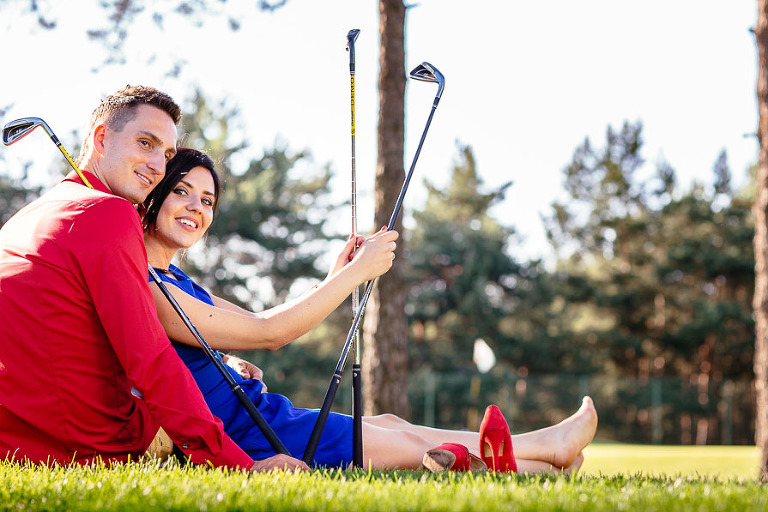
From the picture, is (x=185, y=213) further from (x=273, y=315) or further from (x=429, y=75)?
(x=429, y=75)

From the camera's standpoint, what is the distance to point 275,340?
2705 millimetres

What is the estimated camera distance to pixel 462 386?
2289cm

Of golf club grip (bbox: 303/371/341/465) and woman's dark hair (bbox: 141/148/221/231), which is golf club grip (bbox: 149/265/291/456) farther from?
woman's dark hair (bbox: 141/148/221/231)

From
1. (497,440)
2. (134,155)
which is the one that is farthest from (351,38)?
(497,440)

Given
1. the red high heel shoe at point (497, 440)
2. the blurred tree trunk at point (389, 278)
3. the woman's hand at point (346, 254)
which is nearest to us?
the red high heel shoe at point (497, 440)

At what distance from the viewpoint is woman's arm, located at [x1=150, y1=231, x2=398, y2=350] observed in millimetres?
2697

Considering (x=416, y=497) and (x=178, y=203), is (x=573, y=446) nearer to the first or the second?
(x=416, y=497)

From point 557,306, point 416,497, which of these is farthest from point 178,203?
point 557,306

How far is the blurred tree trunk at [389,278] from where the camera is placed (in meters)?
6.86

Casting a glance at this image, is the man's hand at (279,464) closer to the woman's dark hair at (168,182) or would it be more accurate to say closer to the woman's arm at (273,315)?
the woman's arm at (273,315)

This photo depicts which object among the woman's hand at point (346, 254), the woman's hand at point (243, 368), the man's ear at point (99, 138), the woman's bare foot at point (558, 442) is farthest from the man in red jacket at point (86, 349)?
the woman's bare foot at point (558, 442)

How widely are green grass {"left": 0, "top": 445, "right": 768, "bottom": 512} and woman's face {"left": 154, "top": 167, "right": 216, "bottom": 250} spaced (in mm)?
911

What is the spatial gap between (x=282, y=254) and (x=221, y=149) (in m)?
3.49

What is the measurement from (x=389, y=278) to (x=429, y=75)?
3663 mm
